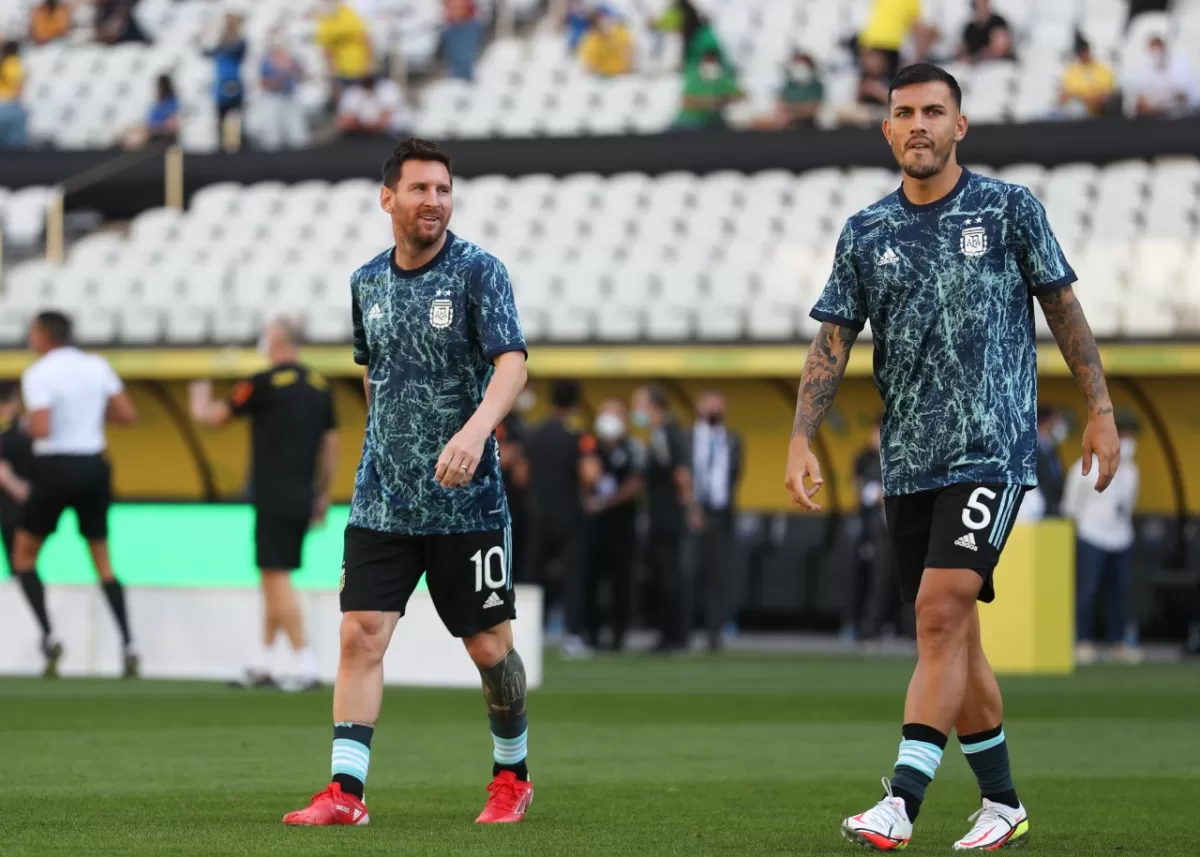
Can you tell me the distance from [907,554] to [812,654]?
39.9 feet

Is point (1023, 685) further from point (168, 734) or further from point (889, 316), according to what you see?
point (889, 316)

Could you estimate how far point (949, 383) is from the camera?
19.7 ft

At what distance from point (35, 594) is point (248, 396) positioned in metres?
2.21

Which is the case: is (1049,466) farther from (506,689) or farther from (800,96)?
(506,689)

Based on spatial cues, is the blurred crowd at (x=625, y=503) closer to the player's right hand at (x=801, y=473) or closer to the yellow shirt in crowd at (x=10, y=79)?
the yellow shirt in crowd at (x=10, y=79)

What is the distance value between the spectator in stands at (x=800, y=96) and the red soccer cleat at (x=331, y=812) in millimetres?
16490

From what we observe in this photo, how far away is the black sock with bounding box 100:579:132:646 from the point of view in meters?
13.8

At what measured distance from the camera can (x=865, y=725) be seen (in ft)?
35.8

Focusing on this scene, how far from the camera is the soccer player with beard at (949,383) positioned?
19.4ft

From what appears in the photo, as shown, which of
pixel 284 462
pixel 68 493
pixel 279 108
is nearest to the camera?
A: pixel 284 462

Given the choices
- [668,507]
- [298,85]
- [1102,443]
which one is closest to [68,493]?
[668,507]

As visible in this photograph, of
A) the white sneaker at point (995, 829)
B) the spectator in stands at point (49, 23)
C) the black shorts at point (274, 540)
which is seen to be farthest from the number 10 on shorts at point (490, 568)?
the spectator in stands at point (49, 23)

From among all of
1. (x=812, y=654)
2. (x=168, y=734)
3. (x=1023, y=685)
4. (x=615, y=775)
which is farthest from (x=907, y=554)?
(x=812, y=654)

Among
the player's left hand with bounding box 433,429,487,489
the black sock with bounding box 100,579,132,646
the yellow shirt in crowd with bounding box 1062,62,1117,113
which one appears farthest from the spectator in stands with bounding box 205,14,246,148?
the player's left hand with bounding box 433,429,487,489
